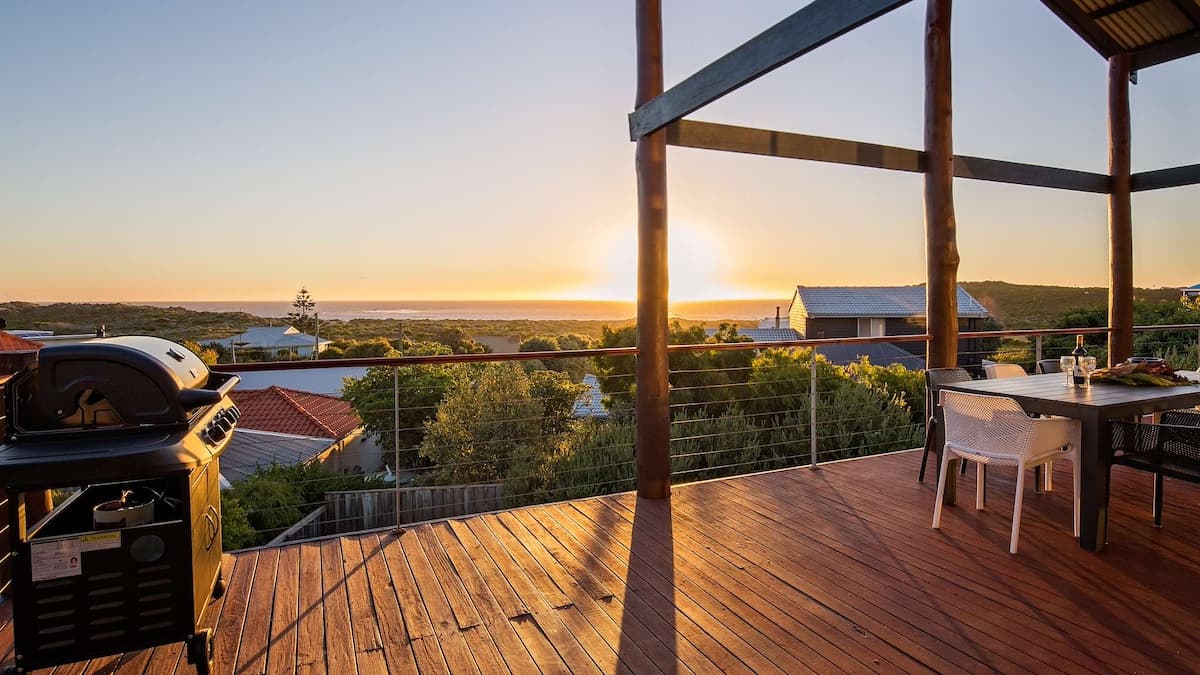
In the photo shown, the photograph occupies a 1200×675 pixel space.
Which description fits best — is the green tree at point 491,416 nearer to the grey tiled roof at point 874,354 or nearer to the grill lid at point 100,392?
the grill lid at point 100,392

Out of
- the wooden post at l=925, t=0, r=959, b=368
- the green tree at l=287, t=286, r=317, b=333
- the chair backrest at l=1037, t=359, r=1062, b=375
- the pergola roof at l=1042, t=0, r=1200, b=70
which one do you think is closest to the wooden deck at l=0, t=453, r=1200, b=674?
the chair backrest at l=1037, t=359, r=1062, b=375

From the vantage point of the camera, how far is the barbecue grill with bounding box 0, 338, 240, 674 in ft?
5.26

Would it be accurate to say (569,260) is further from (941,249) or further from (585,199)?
(941,249)

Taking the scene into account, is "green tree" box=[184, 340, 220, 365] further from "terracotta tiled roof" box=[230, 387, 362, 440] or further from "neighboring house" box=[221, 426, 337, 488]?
"terracotta tiled roof" box=[230, 387, 362, 440]

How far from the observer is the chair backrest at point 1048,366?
13.2ft

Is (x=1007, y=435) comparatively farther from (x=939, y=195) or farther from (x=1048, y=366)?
(x=939, y=195)

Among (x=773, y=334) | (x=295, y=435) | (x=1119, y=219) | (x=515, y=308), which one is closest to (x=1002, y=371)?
(x=1119, y=219)

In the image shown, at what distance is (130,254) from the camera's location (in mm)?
12992

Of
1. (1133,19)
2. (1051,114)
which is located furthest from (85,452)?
(1051,114)

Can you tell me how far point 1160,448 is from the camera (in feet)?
8.87

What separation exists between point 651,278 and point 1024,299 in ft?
71.4

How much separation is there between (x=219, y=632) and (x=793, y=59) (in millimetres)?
2748

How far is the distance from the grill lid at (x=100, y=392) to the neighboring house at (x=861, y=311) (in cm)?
1829

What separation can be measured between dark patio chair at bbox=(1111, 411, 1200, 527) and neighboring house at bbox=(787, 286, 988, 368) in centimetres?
1615
